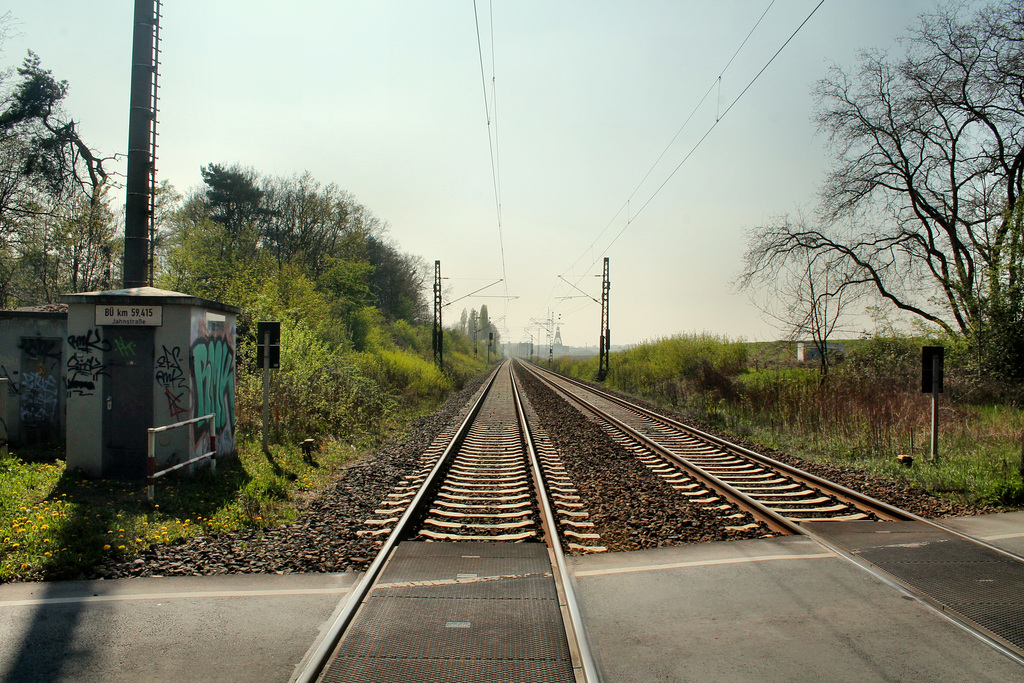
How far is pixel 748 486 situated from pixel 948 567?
11.3 feet

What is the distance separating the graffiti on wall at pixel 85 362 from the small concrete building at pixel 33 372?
2402 mm

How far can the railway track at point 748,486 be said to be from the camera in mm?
7246

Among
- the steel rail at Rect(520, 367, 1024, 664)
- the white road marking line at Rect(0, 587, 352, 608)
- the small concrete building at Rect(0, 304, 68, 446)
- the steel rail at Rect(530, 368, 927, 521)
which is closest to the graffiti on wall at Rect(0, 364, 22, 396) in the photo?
the small concrete building at Rect(0, 304, 68, 446)

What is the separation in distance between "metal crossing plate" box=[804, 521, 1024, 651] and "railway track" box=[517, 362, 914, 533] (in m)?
0.43

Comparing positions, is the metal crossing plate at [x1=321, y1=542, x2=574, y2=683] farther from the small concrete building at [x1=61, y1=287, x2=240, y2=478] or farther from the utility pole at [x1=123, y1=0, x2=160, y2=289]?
the utility pole at [x1=123, y1=0, x2=160, y2=289]

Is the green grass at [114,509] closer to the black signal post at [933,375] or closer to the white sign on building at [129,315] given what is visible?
the white sign on building at [129,315]

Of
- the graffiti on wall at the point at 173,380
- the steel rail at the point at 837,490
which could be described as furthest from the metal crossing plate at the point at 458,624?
the graffiti on wall at the point at 173,380

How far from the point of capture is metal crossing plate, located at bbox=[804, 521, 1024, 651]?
443 centimetres

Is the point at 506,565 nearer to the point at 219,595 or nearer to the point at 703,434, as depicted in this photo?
the point at 219,595

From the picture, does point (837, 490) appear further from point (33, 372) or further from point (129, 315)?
point (33, 372)

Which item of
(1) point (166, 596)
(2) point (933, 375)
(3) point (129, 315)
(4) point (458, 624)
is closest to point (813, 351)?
(2) point (933, 375)

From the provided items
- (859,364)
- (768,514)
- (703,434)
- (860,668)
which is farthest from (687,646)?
(859,364)

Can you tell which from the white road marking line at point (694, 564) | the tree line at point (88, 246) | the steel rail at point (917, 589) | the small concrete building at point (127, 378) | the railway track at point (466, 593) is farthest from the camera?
the tree line at point (88, 246)

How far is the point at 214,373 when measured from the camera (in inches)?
380
